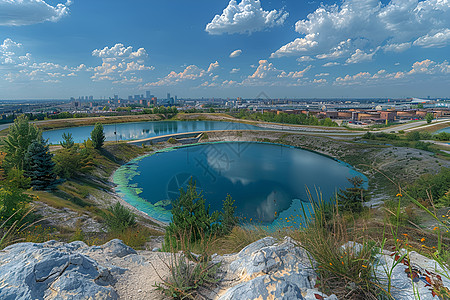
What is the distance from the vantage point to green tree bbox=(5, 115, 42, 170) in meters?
14.8

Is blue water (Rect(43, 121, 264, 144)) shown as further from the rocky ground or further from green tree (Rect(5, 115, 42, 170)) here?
the rocky ground

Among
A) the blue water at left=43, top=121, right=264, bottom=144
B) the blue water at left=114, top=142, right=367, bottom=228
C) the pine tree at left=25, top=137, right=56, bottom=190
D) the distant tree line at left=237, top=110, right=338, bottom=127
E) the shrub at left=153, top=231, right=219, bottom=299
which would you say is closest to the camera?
Answer: the shrub at left=153, top=231, right=219, bottom=299

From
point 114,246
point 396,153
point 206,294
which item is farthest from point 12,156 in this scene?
point 396,153

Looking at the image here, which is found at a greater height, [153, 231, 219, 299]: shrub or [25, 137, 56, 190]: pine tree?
[153, 231, 219, 299]: shrub

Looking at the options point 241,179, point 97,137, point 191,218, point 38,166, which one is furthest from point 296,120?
point 191,218

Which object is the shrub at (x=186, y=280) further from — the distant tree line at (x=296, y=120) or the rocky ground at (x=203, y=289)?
the distant tree line at (x=296, y=120)

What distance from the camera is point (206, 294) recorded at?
2393 millimetres

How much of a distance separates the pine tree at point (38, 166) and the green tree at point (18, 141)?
644 mm

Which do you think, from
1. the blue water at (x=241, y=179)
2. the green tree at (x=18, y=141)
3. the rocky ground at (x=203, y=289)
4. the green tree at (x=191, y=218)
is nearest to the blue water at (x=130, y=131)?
the blue water at (x=241, y=179)

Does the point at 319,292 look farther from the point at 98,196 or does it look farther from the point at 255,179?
the point at 255,179

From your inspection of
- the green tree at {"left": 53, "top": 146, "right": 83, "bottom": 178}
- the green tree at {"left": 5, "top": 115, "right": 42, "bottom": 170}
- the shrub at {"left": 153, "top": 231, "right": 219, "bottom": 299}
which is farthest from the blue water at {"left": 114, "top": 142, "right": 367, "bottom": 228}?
the shrub at {"left": 153, "top": 231, "right": 219, "bottom": 299}

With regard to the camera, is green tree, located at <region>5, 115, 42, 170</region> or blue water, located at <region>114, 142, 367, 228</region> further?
blue water, located at <region>114, 142, 367, 228</region>

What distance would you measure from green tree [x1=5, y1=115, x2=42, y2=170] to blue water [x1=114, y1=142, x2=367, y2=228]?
801 centimetres

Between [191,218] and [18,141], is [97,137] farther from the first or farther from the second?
[191,218]
